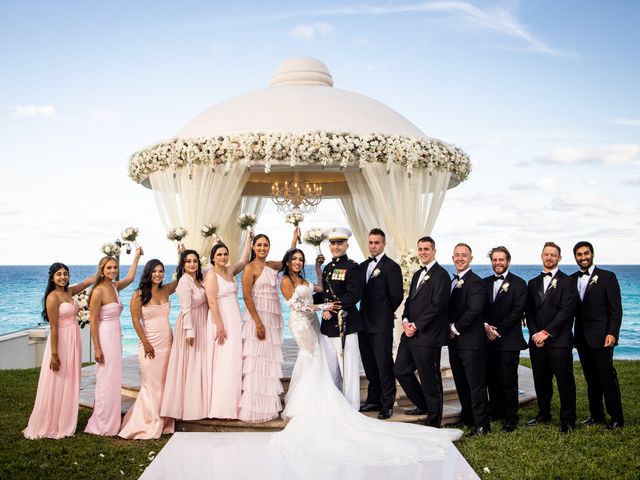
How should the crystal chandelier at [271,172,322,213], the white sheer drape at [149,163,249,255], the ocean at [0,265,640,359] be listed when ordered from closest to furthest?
the white sheer drape at [149,163,249,255] → the crystal chandelier at [271,172,322,213] → the ocean at [0,265,640,359]

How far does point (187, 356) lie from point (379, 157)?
3613 mm

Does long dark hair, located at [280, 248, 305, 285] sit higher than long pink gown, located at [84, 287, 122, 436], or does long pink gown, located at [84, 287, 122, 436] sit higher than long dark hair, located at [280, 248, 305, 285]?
long dark hair, located at [280, 248, 305, 285]

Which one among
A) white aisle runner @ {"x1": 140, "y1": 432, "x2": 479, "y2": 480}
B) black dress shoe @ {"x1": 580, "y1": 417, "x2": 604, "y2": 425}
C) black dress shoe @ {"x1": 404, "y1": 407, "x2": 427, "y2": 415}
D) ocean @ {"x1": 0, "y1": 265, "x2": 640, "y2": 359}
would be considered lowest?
ocean @ {"x1": 0, "y1": 265, "x2": 640, "y2": 359}

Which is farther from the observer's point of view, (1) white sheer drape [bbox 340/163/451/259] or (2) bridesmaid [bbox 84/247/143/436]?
(1) white sheer drape [bbox 340/163/451/259]

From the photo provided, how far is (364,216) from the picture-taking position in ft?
31.5

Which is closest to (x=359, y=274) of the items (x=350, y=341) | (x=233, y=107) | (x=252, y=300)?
(x=350, y=341)

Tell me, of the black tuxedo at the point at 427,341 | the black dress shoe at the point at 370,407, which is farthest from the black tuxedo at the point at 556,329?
the black dress shoe at the point at 370,407

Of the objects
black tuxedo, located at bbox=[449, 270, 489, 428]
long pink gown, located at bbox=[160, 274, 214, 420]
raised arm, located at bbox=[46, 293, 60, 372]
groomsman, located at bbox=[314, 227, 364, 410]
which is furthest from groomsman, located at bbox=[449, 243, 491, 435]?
raised arm, located at bbox=[46, 293, 60, 372]

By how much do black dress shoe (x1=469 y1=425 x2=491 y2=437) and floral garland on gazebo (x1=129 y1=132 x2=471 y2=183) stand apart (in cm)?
→ 348

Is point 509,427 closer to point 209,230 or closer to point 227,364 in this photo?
point 227,364

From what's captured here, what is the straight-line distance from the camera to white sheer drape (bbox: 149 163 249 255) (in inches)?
340

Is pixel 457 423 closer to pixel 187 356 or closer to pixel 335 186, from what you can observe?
pixel 187 356

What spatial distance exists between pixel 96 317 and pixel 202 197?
2527 millimetres

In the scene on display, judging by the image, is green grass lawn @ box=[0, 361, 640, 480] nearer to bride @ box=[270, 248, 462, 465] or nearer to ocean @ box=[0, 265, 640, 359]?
bride @ box=[270, 248, 462, 465]
